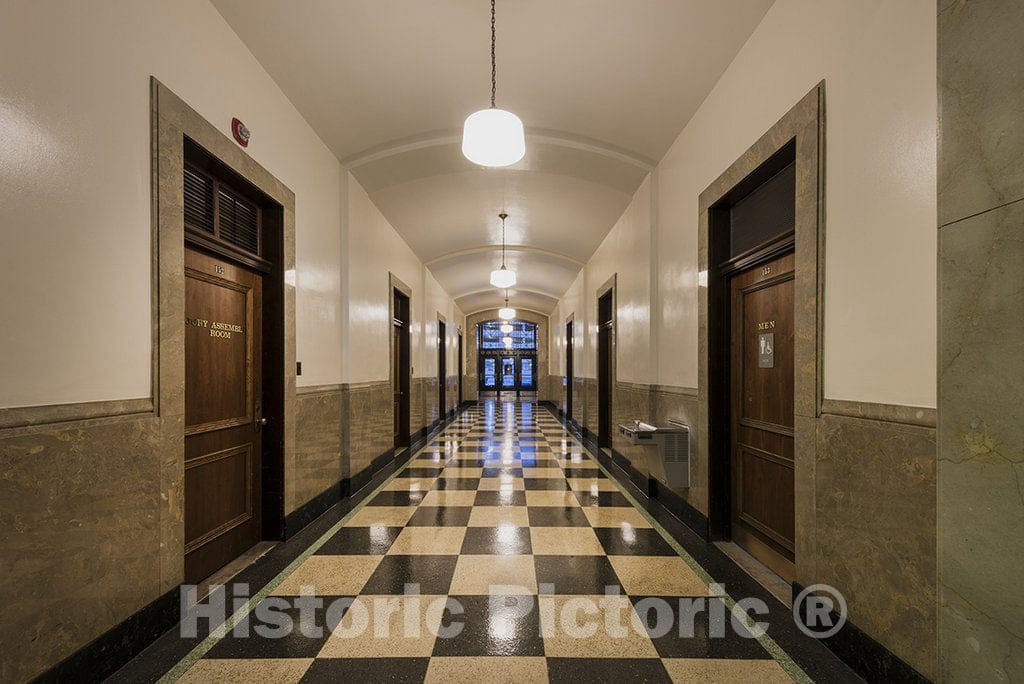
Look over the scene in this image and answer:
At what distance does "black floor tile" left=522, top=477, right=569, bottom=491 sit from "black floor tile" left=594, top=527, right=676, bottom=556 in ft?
4.16

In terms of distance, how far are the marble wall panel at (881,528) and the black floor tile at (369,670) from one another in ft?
5.61

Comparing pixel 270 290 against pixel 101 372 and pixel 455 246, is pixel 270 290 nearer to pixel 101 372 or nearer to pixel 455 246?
pixel 101 372

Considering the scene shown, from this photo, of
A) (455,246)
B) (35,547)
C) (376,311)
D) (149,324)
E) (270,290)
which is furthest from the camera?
(455,246)

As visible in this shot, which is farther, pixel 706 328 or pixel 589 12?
pixel 706 328

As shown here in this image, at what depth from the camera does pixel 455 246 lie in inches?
332

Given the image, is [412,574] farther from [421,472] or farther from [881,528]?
[421,472]

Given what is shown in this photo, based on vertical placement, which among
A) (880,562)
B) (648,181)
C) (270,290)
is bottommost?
(880,562)

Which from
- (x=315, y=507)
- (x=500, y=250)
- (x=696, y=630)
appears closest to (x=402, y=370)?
(x=500, y=250)

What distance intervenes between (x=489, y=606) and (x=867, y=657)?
5.10 ft

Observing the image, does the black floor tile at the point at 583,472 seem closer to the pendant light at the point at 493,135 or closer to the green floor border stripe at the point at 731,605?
the green floor border stripe at the point at 731,605

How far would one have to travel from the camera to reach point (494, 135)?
9.49 ft

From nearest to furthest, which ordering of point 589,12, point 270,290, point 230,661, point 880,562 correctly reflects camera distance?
point 880,562 < point 230,661 < point 589,12 < point 270,290

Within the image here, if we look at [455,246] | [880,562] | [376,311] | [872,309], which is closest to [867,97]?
[872,309]

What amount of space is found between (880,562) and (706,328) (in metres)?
1.95
